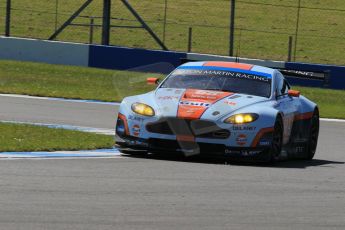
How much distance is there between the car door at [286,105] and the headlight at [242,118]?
30.7 inches

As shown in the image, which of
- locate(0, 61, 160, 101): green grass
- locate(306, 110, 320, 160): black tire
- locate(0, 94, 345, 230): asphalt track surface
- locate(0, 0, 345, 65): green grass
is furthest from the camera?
locate(0, 0, 345, 65): green grass

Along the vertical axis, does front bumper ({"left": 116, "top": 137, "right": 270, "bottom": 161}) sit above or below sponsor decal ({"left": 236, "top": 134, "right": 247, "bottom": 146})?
below

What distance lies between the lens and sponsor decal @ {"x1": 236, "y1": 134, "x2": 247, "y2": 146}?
12.3 meters

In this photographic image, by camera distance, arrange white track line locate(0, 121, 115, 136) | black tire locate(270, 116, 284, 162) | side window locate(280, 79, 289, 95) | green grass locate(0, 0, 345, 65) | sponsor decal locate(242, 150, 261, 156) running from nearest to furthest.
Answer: sponsor decal locate(242, 150, 261, 156)
black tire locate(270, 116, 284, 162)
side window locate(280, 79, 289, 95)
white track line locate(0, 121, 115, 136)
green grass locate(0, 0, 345, 65)

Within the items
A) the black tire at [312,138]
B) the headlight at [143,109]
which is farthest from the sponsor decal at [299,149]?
the headlight at [143,109]

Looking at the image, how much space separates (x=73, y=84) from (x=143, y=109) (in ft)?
39.7

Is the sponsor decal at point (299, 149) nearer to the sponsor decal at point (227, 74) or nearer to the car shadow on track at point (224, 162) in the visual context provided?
the car shadow on track at point (224, 162)

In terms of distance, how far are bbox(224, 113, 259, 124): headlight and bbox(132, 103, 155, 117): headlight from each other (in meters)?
0.88

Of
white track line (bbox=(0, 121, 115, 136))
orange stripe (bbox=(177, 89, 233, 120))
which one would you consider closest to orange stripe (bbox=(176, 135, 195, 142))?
orange stripe (bbox=(177, 89, 233, 120))

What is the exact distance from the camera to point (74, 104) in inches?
800

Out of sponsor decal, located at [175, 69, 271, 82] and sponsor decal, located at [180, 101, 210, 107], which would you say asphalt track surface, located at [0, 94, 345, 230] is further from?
sponsor decal, located at [175, 69, 271, 82]

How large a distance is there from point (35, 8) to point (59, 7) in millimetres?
1044

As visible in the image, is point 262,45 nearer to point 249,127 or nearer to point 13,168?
point 249,127

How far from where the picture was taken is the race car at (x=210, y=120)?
1227 centimetres
